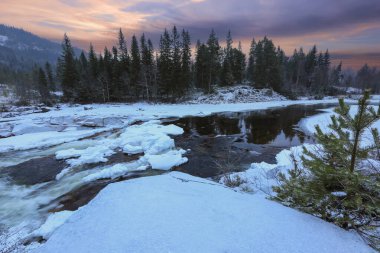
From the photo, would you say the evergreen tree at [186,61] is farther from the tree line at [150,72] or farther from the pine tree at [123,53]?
the pine tree at [123,53]

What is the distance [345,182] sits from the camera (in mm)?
3406

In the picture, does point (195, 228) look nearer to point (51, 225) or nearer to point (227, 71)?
point (51, 225)

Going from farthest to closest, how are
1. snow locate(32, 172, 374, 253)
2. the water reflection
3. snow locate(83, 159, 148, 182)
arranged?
the water reflection
snow locate(83, 159, 148, 182)
snow locate(32, 172, 374, 253)

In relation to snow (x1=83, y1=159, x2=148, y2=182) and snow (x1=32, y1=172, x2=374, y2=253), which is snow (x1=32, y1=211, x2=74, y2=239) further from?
snow (x1=83, y1=159, x2=148, y2=182)

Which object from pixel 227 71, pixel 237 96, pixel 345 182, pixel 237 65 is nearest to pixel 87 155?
pixel 345 182

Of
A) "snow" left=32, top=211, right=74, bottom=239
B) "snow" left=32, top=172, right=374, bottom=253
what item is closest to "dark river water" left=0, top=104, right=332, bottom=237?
"snow" left=32, top=211, right=74, bottom=239

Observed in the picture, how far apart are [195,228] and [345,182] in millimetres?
2637

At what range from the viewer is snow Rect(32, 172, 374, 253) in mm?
2822

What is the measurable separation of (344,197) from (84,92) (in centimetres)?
4819

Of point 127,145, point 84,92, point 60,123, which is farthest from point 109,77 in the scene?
point 127,145

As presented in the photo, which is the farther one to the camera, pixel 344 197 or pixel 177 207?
pixel 177 207

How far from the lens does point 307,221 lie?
3.54 meters

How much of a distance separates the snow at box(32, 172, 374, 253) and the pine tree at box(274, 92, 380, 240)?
0.30 meters

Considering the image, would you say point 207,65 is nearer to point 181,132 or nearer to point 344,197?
point 181,132
